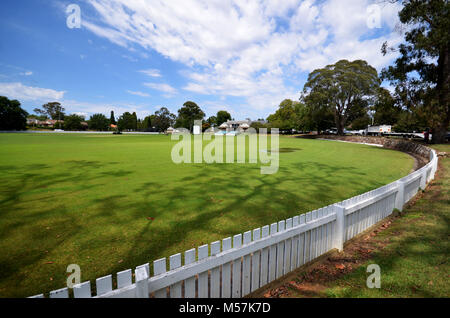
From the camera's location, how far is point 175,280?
218 cm

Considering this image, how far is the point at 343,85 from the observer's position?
41.8 m

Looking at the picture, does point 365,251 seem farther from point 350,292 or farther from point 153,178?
point 153,178

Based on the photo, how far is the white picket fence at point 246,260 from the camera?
1.95 m

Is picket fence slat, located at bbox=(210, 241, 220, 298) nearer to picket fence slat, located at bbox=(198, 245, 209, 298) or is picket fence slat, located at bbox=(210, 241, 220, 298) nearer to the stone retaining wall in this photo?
picket fence slat, located at bbox=(198, 245, 209, 298)

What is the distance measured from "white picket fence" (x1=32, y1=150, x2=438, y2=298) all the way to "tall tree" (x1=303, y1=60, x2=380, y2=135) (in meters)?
44.9

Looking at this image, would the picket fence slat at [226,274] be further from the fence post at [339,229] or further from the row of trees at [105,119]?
the row of trees at [105,119]

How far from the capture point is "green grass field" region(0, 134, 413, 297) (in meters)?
3.67

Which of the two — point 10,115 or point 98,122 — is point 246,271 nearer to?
point 10,115

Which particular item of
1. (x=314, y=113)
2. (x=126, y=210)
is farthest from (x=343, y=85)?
(x=126, y=210)

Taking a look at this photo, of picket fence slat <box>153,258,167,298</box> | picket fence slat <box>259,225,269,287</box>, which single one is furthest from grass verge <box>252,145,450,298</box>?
picket fence slat <box>153,258,167,298</box>

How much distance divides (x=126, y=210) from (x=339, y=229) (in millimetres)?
5167
